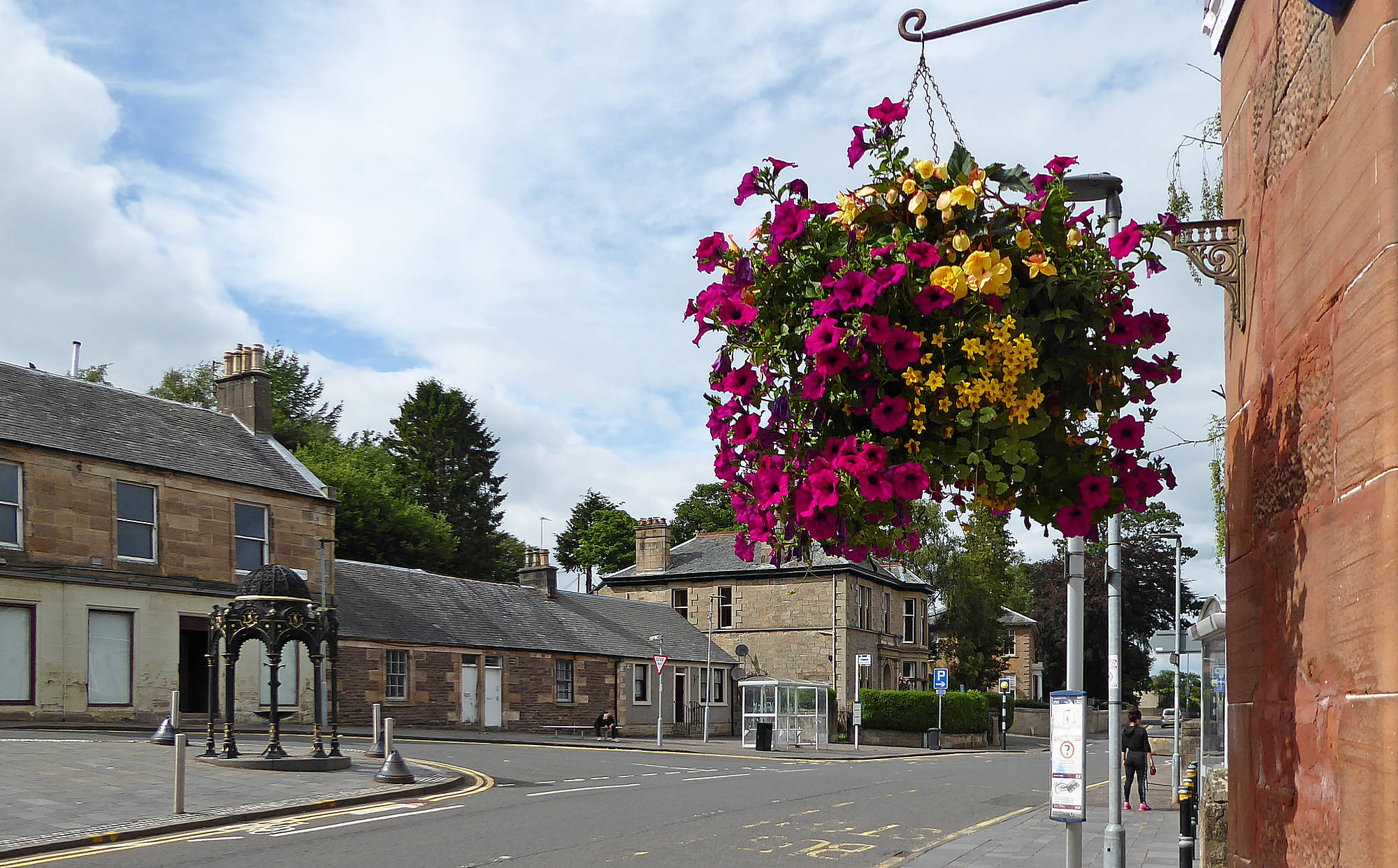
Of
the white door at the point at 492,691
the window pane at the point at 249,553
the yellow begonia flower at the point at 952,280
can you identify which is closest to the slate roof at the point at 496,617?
the white door at the point at 492,691

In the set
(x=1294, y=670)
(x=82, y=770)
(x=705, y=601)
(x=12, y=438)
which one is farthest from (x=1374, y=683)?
(x=705, y=601)

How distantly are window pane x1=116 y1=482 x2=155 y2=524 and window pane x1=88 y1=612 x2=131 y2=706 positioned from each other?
7.57ft

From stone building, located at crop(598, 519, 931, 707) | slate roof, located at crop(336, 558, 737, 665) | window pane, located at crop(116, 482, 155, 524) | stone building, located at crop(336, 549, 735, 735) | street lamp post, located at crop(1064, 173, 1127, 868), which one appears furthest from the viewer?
stone building, located at crop(598, 519, 931, 707)

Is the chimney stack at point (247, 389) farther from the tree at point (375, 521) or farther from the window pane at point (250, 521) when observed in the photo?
the tree at point (375, 521)

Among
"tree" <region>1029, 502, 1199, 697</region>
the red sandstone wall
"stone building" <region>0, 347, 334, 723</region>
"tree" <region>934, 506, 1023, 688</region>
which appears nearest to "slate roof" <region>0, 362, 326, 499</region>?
"stone building" <region>0, 347, 334, 723</region>

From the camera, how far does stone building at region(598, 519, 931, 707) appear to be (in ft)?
166

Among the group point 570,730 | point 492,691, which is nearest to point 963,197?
point 492,691

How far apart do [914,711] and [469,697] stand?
1910 cm

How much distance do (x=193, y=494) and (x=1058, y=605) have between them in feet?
179

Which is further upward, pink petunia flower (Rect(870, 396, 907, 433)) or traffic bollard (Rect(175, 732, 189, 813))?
pink petunia flower (Rect(870, 396, 907, 433))

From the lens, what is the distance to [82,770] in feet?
58.3

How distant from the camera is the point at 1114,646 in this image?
37.0ft

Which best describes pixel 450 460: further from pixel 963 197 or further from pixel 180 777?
pixel 963 197

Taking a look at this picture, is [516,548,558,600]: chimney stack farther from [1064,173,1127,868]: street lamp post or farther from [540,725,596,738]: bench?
[1064,173,1127,868]: street lamp post
